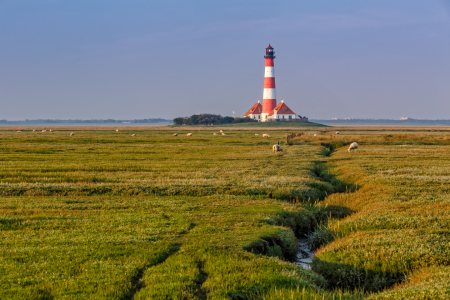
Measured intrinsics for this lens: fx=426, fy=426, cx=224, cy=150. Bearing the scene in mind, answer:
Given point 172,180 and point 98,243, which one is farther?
point 172,180

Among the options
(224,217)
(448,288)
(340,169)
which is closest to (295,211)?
(224,217)

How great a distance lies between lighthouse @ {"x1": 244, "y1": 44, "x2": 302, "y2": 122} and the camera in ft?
474

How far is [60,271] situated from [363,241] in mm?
10180

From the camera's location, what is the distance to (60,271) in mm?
11625

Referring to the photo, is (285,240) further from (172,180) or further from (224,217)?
(172,180)

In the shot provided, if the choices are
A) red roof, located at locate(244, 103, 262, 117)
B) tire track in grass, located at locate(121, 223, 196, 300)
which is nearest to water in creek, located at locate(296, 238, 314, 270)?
tire track in grass, located at locate(121, 223, 196, 300)

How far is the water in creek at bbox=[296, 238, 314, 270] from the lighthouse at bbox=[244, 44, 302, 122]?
130m

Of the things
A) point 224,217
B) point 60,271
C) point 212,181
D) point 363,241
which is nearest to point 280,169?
point 212,181

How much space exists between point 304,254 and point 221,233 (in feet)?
11.6

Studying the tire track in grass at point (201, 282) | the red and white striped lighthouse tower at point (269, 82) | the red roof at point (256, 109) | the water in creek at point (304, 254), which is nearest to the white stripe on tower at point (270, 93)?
the red and white striped lighthouse tower at point (269, 82)

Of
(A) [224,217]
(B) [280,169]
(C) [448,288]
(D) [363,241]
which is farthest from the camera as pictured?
(B) [280,169]

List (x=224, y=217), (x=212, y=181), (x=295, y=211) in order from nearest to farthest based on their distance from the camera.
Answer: (x=224, y=217) → (x=295, y=211) → (x=212, y=181)

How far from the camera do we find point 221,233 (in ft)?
52.0

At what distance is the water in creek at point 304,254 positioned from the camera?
50.8 ft
